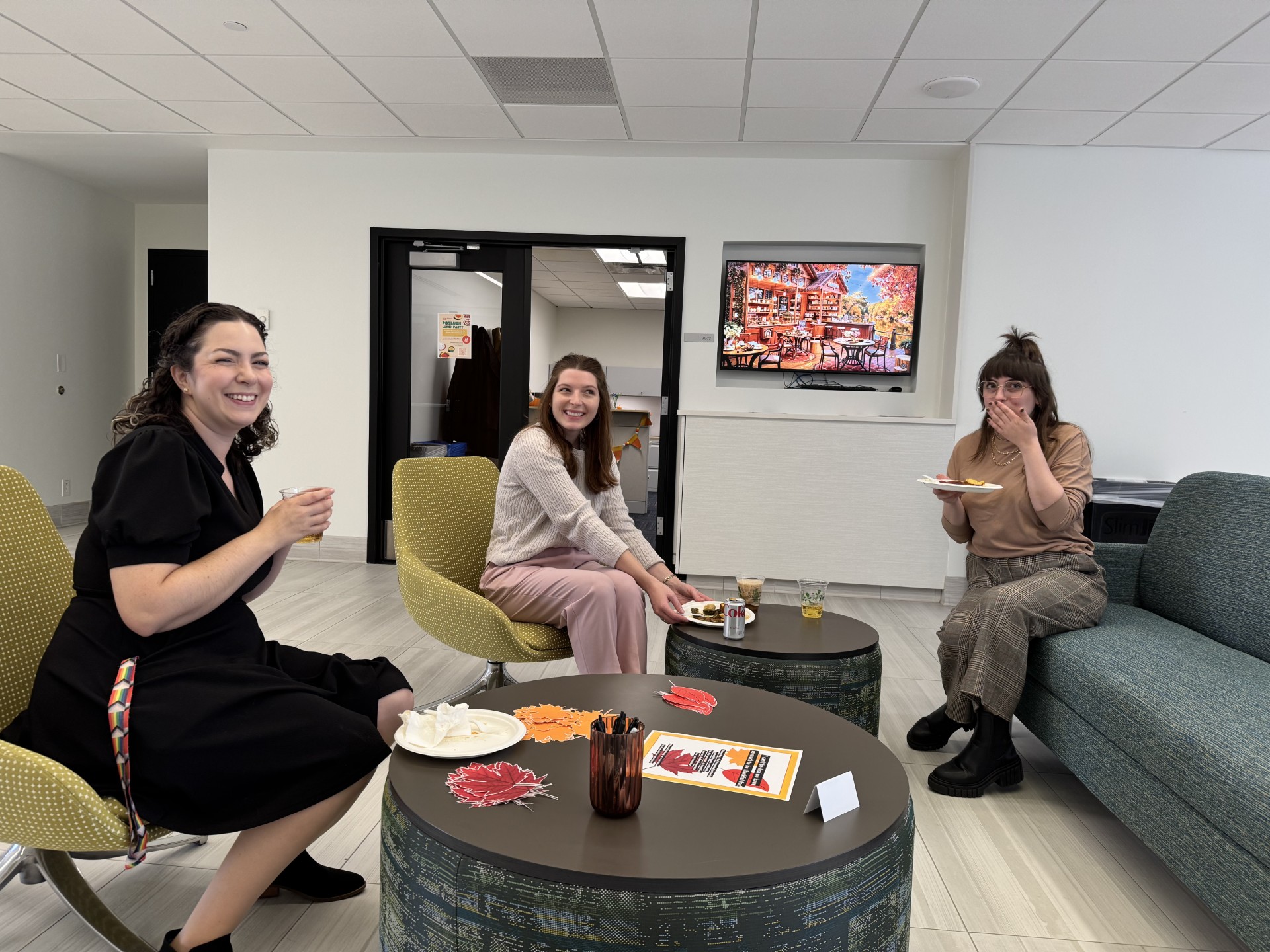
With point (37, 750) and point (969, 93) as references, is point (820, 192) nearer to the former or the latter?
point (969, 93)

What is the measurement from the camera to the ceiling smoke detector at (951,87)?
146 inches

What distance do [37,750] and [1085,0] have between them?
371 centimetres

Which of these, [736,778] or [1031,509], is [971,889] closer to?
[736,778]

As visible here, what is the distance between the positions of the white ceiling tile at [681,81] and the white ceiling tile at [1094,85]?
1.31m

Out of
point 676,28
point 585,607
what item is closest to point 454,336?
point 676,28

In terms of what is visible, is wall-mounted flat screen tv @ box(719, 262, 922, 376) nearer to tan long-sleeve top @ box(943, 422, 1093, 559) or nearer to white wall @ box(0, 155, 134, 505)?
tan long-sleeve top @ box(943, 422, 1093, 559)

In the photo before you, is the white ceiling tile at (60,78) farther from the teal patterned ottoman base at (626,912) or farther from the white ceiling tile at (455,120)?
the teal patterned ottoman base at (626,912)

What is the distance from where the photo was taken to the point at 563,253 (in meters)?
8.47

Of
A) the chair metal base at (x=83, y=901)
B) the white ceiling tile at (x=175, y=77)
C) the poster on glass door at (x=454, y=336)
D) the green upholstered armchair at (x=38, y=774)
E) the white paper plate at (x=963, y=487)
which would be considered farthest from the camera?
the poster on glass door at (x=454, y=336)

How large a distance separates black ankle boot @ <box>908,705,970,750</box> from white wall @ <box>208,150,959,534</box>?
2.72 metres

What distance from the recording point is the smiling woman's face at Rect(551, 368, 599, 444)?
8.48ft

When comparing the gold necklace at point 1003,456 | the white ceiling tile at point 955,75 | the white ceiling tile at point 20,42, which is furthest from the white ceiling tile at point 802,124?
the white ceiling tile at point 20,42

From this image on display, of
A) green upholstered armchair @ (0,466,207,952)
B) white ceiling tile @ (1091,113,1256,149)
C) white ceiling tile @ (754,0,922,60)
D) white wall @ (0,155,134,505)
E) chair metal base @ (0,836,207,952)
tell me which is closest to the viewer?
green upholstered armchair @ (0,466,207,952)

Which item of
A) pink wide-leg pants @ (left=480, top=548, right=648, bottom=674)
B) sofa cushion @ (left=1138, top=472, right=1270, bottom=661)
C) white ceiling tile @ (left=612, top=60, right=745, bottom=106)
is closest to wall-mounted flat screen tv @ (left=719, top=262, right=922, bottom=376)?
white ceiling tile @ (left=612, top=60, right=745, bottom=106)
